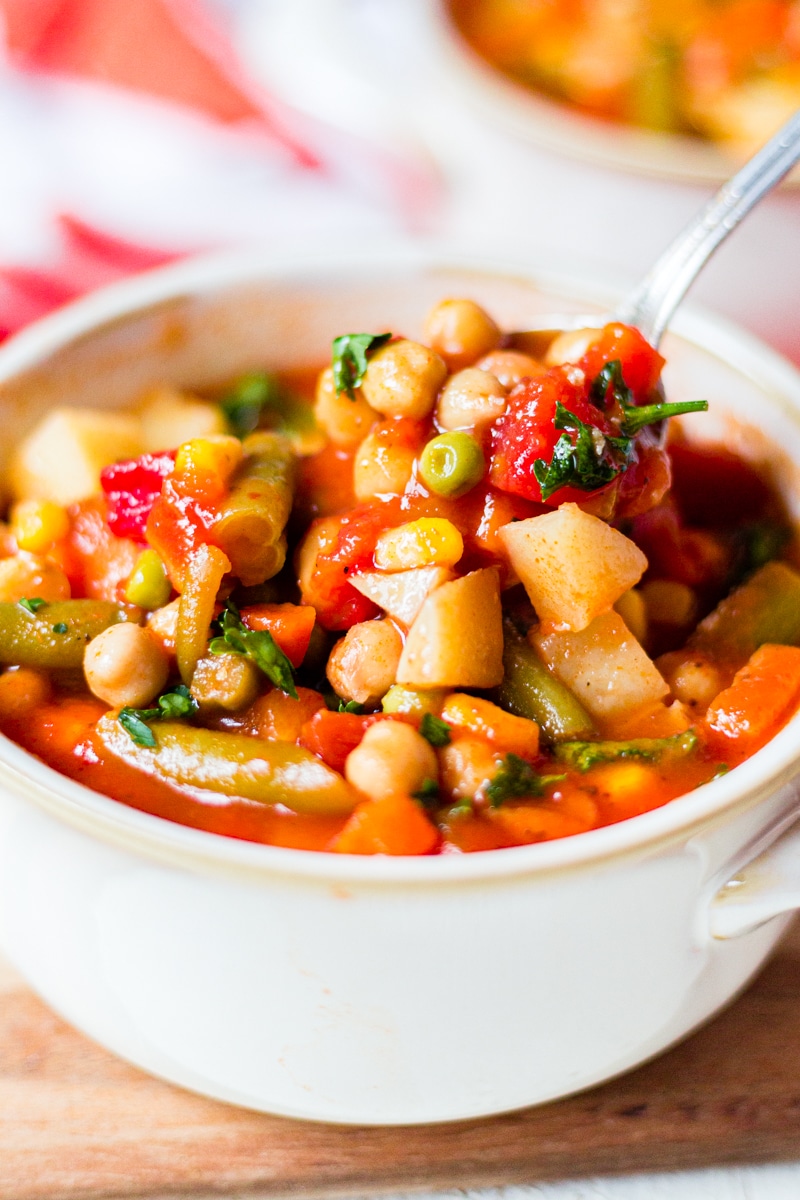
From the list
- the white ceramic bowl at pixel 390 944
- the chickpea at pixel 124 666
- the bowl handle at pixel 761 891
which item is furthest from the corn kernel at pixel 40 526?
the bowl handle at pixel 761 891

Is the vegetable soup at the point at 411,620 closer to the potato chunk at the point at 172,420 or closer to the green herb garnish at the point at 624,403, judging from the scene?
the green herb garnish at the point at 624,403

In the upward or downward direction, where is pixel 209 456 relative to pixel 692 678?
downward

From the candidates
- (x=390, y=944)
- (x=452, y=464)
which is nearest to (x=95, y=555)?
(x=452, y=464)

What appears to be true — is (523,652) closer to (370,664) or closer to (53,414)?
(370,664)

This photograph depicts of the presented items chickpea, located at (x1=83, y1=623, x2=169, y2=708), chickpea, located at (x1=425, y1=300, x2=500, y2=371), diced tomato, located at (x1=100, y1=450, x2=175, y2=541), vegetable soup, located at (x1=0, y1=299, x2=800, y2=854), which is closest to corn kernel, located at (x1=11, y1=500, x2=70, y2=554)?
vegetable soup, located at (x1=0, y1=299, x2=800, y2=854)

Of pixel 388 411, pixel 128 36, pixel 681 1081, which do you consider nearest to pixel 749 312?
→ pixel 388 411

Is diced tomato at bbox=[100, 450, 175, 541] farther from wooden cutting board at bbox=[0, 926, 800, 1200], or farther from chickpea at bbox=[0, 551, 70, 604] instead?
wooden cutting board at bbox=[0, 926, 800, 1200]

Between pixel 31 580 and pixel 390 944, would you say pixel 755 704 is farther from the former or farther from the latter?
pixel 31 580
